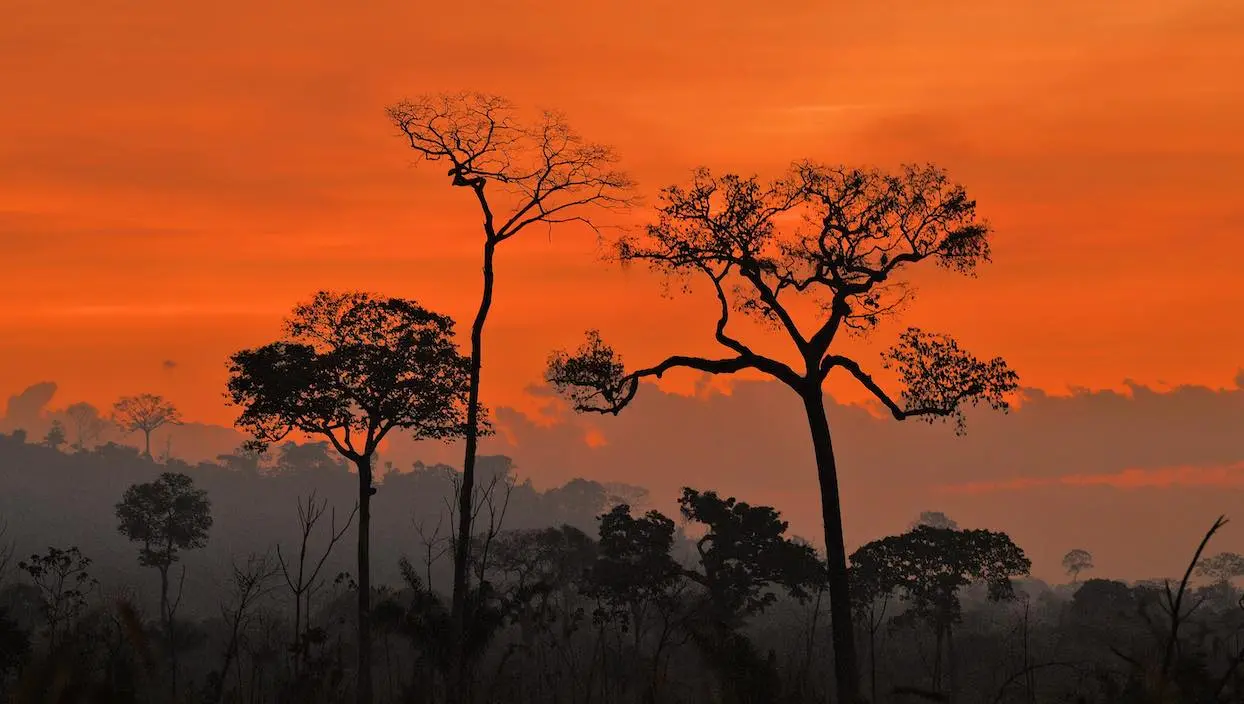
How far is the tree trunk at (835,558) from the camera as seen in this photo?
27705mm

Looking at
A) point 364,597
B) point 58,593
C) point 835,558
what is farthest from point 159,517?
point 835,558

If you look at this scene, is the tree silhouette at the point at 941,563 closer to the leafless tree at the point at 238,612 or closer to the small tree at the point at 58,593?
the leafless tree at the point at 238,612

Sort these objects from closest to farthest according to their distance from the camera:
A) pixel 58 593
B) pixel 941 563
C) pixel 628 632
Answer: pixel 58 593
pixel 941 563
pixel 628 632

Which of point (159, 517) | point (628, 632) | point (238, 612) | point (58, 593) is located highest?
point (159, 517)

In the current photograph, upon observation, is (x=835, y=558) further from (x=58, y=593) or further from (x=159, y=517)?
(x=159, y=517)

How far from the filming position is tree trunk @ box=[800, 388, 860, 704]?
27705mm

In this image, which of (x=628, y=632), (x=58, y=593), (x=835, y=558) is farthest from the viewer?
(x=628, y=632)

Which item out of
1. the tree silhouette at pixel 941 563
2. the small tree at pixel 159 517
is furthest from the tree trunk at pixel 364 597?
the small tree at pixel 159 517

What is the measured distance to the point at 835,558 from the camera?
28.9m

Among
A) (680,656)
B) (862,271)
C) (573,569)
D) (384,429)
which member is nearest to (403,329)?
(384,429)

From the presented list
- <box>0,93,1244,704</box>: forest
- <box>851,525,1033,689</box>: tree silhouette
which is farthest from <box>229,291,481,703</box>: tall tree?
<box>851,525,1033,689</box>: tree silhouette

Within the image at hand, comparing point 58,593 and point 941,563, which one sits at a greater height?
point 941,563

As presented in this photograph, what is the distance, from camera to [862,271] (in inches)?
1231

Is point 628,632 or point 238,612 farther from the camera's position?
point 628,632
